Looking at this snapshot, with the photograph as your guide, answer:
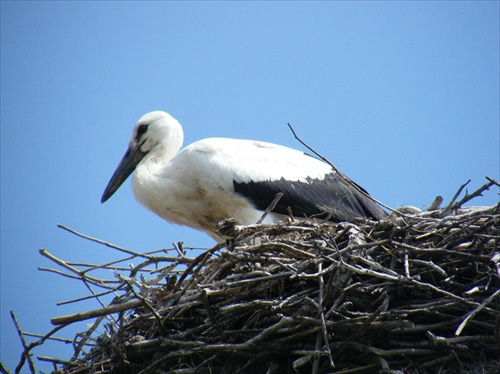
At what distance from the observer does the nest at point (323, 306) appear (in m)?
4.03

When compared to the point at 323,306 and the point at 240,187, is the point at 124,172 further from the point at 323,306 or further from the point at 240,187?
the point at 323,306

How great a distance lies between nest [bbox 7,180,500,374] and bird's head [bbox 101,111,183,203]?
2.12 m

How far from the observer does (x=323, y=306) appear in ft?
13.5

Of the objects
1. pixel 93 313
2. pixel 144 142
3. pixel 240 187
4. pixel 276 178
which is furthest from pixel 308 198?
pixel 93 313

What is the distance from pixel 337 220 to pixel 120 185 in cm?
179

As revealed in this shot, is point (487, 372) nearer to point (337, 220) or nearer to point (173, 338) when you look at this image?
point (173, 338)

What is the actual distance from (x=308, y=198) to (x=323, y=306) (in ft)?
6.13

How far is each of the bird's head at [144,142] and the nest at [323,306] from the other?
6.97 feet

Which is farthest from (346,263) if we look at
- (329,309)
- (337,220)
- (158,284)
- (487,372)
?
(337,220)

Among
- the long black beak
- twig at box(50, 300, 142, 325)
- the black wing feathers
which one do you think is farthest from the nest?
the long black beak

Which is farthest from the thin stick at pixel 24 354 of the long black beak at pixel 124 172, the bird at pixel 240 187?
the long black beak at pixel 124 172

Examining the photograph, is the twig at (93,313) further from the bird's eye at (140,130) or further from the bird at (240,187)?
the bird's eye at (140,130)

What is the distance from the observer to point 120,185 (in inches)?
267

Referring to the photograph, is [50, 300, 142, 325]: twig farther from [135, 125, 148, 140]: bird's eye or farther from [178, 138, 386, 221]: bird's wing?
[135, 125, 148, 140]: bird's eye
